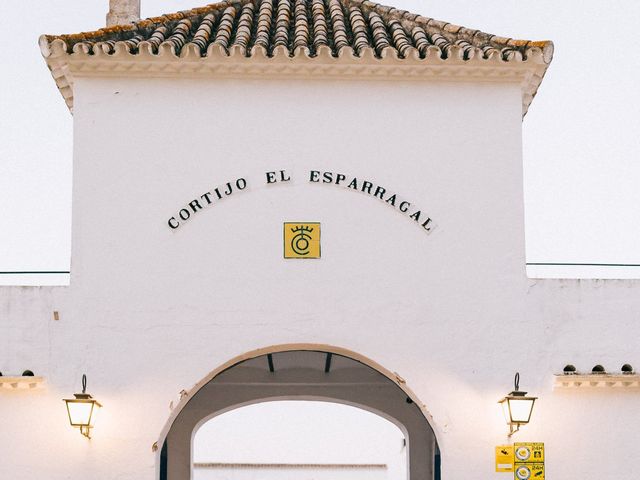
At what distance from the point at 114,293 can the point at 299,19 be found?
4.21 metres

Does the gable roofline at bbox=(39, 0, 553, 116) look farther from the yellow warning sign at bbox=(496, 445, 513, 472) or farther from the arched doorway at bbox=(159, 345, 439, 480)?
the arched doorway at bbox=(159, 345, 439, 480)

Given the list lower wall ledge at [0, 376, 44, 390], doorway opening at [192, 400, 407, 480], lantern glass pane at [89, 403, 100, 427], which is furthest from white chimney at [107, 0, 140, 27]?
doorway opening at [192, 400, 407, 480]

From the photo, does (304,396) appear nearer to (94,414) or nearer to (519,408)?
(94,414)

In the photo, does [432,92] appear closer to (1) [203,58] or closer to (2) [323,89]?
(2) [323,89]

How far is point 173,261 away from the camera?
1185 centimetres

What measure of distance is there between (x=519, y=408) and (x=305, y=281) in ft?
8.02

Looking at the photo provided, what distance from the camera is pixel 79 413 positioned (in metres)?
11.2

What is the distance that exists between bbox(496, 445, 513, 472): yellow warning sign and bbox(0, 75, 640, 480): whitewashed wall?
12cm

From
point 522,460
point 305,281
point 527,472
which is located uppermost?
point 305,281

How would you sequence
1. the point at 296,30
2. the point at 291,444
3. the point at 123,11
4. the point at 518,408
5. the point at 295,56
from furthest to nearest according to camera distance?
the point at 291,444
the point at 123,11
the point at 296,30
the point at 295,56
the point at 518,408

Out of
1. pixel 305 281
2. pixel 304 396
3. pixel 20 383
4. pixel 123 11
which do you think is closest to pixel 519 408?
pixel 305 281

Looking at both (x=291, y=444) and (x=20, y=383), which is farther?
(x=291, y=444)

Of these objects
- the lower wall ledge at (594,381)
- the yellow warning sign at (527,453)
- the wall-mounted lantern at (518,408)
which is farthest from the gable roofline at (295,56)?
the yellow warning sign at (527,453)

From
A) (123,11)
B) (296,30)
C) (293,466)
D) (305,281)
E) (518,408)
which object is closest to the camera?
(518,408)
